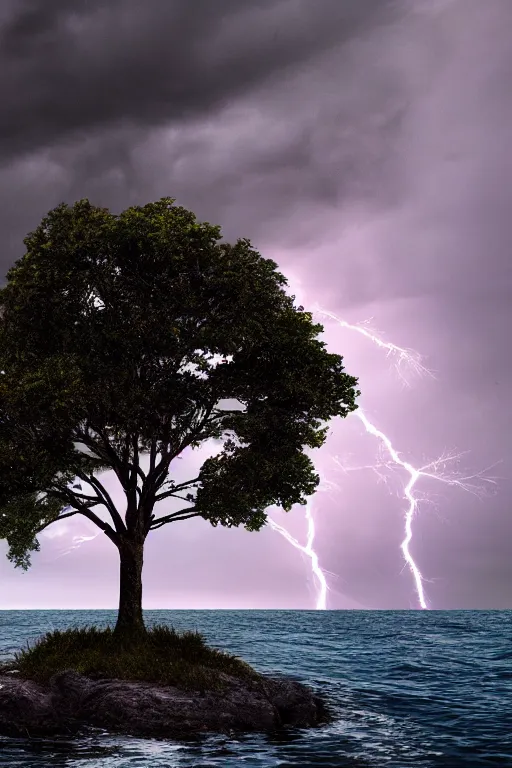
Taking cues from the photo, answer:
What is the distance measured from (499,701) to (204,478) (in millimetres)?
13069

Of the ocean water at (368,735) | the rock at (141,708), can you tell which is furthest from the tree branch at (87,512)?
the ocean water at (368,735)

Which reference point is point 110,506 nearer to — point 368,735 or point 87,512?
point 87,512

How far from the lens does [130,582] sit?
25688mm

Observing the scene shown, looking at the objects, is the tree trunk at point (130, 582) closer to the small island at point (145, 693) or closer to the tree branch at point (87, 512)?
the tree branch at point (87, 512)

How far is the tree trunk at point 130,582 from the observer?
82.5ft

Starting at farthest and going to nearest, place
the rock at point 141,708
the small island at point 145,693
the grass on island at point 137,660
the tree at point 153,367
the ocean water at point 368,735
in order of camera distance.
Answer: the tree at point 153,367
the grass on island at point 137,660
the small island at point 145,693
the rock at point 141,708
the ocean water at point 368,735

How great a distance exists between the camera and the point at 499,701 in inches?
870

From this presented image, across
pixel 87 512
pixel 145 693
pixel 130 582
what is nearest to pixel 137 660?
pixel 145 693

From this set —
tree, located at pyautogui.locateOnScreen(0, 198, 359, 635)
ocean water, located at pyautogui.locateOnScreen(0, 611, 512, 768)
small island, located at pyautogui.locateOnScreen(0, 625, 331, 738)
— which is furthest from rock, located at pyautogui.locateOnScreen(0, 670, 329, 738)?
tree, located at pyautogui.locateOnScreen(0, 198, 359, 635)

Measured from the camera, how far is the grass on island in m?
20.0

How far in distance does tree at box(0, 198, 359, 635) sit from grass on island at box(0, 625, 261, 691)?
1564 mm

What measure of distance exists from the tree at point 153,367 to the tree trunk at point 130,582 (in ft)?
0.17

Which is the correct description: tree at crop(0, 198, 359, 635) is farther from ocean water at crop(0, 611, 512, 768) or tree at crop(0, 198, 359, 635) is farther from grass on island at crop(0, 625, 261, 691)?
ocean water at crop(0, 611, 512, 768)

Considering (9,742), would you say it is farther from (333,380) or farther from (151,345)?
(333,380)
